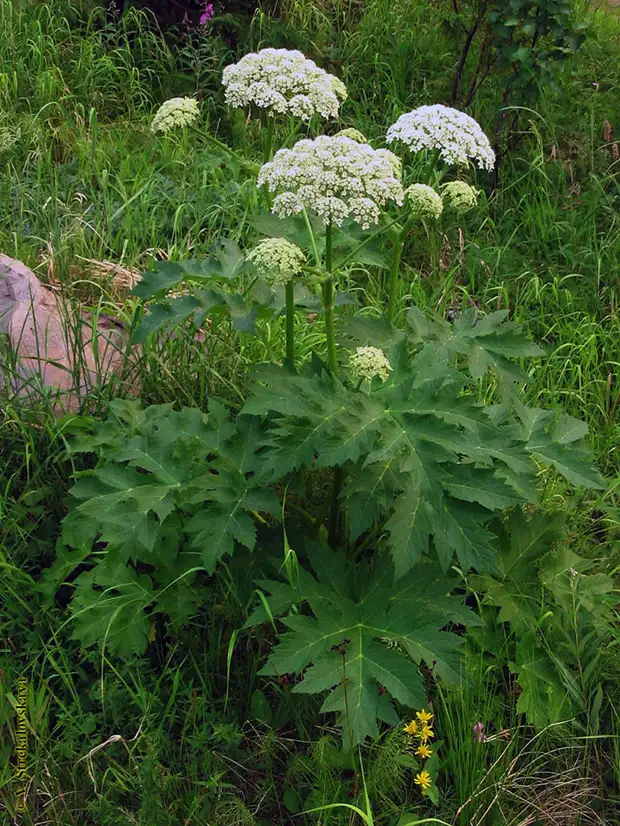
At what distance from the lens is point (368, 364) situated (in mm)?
2113

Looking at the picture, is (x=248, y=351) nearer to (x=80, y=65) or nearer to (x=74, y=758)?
(x=74, y=758)

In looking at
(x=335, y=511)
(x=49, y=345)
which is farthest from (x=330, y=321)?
(x=49, y=345)

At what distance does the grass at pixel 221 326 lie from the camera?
2176 millimetres

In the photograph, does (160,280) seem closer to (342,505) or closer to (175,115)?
(175,115)

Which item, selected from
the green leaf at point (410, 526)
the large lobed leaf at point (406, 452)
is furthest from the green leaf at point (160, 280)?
the green leaf at point (410, 526)

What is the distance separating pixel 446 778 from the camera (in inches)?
86.2

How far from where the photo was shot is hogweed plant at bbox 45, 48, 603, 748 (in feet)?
6.68

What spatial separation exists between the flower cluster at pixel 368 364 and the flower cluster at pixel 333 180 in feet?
1.06

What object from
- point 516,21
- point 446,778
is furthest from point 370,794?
point 516,21

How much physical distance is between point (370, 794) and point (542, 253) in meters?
3.20

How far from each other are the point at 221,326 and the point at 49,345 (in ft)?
2.19

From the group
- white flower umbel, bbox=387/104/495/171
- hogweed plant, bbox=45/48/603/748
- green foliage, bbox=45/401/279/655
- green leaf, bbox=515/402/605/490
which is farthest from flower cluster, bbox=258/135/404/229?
green leaf, bbox=515/402/605/490

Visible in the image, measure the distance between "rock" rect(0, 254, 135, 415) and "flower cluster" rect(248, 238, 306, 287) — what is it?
1.08m

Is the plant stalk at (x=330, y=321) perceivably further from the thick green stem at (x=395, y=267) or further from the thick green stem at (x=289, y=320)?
the thick green stem at (x=395, y=267)
